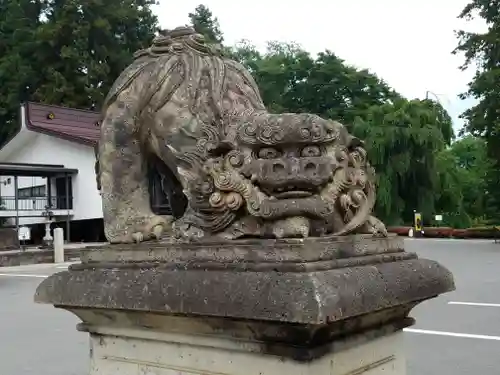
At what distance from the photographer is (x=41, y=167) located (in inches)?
794

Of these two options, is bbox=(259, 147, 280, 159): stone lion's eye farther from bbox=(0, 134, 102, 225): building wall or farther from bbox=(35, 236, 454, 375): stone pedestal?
bbox=(0, 134, 102, 225): building wall

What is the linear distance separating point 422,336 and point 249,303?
4.86m

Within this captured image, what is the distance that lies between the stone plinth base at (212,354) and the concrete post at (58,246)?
575 inches

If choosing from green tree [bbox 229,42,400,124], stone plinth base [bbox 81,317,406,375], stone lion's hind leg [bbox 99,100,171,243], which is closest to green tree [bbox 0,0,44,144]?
green tree [bbox 229,42,400,124]

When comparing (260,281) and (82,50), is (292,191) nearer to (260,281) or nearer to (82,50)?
(260,281)

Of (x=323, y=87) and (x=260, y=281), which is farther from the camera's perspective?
(x=323, y=87)

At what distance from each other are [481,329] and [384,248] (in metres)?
4.83

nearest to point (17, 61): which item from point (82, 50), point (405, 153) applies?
point (82, 50)

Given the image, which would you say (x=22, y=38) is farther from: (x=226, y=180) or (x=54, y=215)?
(x=226, y=180)

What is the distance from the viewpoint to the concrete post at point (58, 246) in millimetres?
16438

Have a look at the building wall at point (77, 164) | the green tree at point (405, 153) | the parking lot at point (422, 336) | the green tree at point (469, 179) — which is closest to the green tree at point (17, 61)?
the building wall at point (77, 164)

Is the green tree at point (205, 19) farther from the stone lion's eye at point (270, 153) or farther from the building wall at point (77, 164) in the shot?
the stone lion's eye at point (270, 153)

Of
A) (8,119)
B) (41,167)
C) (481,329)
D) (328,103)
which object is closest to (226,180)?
(481,329)

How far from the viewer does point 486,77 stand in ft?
66.6
